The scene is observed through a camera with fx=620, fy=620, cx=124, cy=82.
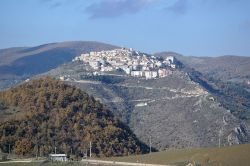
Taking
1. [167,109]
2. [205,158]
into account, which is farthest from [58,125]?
[167,109]

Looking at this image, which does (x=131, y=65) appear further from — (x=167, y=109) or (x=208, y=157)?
(x=208, y=157)

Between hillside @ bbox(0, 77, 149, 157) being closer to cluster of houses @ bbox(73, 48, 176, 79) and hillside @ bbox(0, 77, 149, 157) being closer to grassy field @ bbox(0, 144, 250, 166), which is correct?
grassy field @ bbox(0, 144, 250, 166)

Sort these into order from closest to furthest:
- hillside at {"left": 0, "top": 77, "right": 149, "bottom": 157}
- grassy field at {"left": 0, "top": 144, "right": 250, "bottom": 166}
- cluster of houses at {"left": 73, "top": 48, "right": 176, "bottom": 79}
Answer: grassy field at {"left": 0, "top": 144, "right": 250, "bottom": 166}
hillside at {"left": 0, "top": 77, "right": 149, "bottom": 157}
cluster of houses at {"left": 73, "top": 48, "right": 176, "bottom": 79}

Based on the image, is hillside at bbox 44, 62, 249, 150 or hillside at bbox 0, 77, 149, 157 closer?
hillside at bbox 0, 77, 149, 157

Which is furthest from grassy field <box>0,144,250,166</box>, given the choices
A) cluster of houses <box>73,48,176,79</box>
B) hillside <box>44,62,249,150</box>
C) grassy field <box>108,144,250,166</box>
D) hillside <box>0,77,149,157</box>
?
cluster of houses <box>73,48,176,79</box>

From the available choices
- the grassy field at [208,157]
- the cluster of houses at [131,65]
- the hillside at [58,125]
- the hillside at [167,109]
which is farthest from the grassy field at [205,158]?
the cluster of houses at [131,65]

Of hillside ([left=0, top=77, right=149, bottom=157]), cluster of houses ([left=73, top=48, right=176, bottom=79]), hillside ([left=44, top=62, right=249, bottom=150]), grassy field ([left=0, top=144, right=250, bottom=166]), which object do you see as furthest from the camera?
cluster of houses ([left=73, top=48, right=176, bottom=79])

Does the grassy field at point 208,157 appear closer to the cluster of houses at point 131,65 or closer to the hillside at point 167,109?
the hillside at point 167,109
